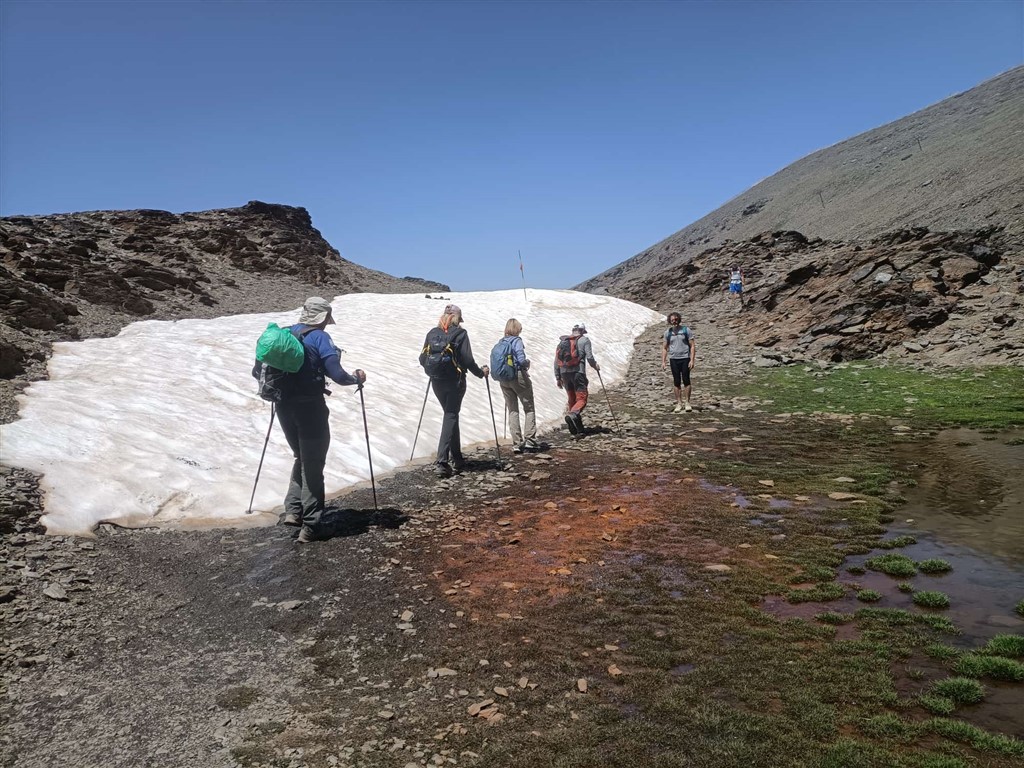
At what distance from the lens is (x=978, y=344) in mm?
19500

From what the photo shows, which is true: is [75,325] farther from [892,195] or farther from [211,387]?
[892,195]

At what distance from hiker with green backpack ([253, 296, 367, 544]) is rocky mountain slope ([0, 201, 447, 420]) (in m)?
5.31

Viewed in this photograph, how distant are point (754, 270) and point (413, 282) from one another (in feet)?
95.7

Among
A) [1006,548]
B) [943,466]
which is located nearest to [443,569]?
[1006,548]

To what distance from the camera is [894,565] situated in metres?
6.34

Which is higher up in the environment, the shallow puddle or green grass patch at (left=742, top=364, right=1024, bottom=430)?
green grass patch at (left=742, top=364, right=1024, bottom=430)

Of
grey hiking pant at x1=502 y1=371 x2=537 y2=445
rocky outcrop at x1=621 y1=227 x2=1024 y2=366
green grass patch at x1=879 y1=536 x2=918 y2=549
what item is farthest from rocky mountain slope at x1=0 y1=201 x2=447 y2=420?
rocky outcrop at x1=621 y1=227 x2=1024 y2=366

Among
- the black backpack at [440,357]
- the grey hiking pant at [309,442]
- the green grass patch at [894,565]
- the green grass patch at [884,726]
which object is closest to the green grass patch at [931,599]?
the green grass patch at [894,565]

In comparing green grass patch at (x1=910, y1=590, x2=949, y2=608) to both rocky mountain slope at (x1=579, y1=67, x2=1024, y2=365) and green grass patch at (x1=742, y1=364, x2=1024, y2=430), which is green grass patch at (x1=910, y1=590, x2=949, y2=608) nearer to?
green grass patch at (x1=742, y1=364, x2=1024, y2=430)

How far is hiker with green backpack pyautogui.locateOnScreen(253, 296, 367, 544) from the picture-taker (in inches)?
313

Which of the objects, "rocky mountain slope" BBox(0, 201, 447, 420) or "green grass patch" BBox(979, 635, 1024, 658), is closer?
"green grass patch" BBox(979, 635, 1024, 658)

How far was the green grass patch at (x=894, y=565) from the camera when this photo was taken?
20.4 feet

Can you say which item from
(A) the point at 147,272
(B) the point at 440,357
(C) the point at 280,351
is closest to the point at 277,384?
(C) the point at 280,351

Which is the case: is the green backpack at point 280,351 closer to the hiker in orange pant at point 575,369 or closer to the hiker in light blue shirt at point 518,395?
the hiker in light blue shirt at point 518,395
